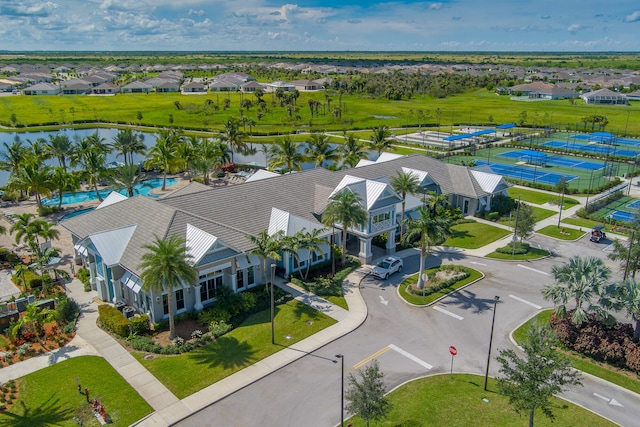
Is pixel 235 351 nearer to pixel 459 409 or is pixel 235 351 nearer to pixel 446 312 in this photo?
pixel 459 409

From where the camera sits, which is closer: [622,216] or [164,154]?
[622,216]

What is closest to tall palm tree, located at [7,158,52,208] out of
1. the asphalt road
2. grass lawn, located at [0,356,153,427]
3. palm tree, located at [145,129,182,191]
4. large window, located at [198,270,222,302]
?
palm tree, located at [145,129,182,191]

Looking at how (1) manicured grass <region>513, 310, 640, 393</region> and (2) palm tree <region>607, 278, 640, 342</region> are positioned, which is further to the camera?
(2) palm tree <region>607, 278, 640, 342</region>

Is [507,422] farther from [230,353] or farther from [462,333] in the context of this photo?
[230,353]

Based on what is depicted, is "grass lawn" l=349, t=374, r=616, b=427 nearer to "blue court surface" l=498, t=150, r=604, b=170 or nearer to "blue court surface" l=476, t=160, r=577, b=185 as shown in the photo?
"blue court surface" l=476, t=160, r=577, b=185

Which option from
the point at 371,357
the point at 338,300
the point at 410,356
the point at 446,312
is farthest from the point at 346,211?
the point at 410,356

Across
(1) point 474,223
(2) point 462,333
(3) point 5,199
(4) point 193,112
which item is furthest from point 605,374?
(4) point 193,112

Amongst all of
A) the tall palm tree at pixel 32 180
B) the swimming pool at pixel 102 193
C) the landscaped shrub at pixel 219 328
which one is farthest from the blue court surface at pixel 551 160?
the tall palm tree at pixel 32 180
